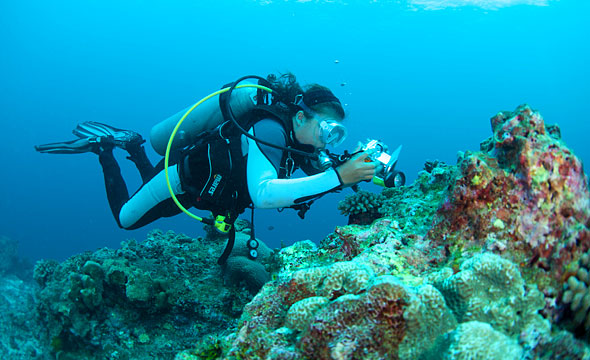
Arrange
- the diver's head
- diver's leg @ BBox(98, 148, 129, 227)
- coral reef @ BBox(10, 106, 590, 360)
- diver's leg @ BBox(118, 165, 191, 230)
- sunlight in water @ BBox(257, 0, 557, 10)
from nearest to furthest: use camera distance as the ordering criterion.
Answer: coral reef @ BBox(10, 106, 590, 360), the diver's head, diver's leg @ BBox(118, 165, 191, 230), diver's leg @ BBox(98, 148, 129, 227), sunlight in water @ BBox(257, 0, 557, 10)

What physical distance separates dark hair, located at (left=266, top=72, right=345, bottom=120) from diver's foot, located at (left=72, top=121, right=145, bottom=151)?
139 inches

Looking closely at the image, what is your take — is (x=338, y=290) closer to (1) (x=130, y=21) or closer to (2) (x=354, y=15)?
(2) (x=354, y=15)

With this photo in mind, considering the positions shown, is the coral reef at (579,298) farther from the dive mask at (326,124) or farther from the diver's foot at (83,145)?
the diver's foot at (83,145)

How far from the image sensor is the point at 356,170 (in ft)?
9.68

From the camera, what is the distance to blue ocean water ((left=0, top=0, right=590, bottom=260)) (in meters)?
55.3

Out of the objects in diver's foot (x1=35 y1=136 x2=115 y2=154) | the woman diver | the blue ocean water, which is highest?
the blue ocean water

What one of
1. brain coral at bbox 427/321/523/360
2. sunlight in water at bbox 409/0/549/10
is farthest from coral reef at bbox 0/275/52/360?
sunlight in water at bbox 409/0/549/10

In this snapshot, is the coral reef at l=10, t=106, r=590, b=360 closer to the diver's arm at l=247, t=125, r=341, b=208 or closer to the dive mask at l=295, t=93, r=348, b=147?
the diver's arm at l=247, t=125, r=341, b=208

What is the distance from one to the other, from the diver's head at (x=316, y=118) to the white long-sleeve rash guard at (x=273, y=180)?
376 millimetres

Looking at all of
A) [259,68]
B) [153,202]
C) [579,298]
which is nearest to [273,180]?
[579,298]

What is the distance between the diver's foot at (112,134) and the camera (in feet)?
19.5

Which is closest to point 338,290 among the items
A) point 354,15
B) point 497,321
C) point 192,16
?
point 497,321

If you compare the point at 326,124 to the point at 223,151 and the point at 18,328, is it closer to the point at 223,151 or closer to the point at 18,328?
the point at 223,151

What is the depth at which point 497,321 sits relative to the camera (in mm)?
1689
